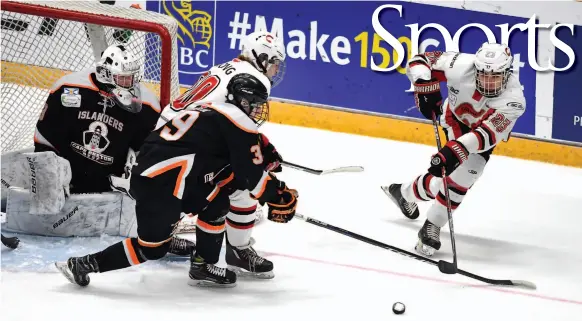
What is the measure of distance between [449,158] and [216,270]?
42.6 inches

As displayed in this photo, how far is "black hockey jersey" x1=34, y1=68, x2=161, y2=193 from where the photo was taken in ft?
14.9

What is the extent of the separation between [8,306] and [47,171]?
71 cm

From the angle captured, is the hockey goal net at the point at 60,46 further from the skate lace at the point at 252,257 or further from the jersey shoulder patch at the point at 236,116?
the jersey shoulder patch at the point at 236,116

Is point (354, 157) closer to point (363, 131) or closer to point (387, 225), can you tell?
point (363, 131)

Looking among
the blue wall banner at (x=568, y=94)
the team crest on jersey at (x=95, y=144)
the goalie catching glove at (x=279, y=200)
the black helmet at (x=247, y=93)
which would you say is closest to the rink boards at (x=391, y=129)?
the blue wall banner at (x=568, y=94)

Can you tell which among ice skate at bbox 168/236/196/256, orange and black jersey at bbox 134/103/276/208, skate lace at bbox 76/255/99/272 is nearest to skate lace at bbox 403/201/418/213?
ice skate at bbox 168/236/196/256

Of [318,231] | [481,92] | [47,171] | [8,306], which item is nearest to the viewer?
[8,306]

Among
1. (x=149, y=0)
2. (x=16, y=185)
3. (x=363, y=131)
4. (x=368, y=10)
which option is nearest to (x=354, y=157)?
(x=363, y=131)

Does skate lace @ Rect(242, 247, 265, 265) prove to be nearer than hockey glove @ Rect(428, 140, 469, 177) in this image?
Yes

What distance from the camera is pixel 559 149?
6328 mm

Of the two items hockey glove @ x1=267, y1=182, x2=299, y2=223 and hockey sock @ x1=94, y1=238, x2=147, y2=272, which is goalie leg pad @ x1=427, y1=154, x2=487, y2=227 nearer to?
hockey glove @ x1=267, y1=182, x2=299, y2=223

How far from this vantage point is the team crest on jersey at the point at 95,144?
457 cm

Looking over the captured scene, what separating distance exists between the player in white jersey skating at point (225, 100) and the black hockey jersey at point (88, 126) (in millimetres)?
477

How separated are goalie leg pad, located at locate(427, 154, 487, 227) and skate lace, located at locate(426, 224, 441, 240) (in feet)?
0.07
